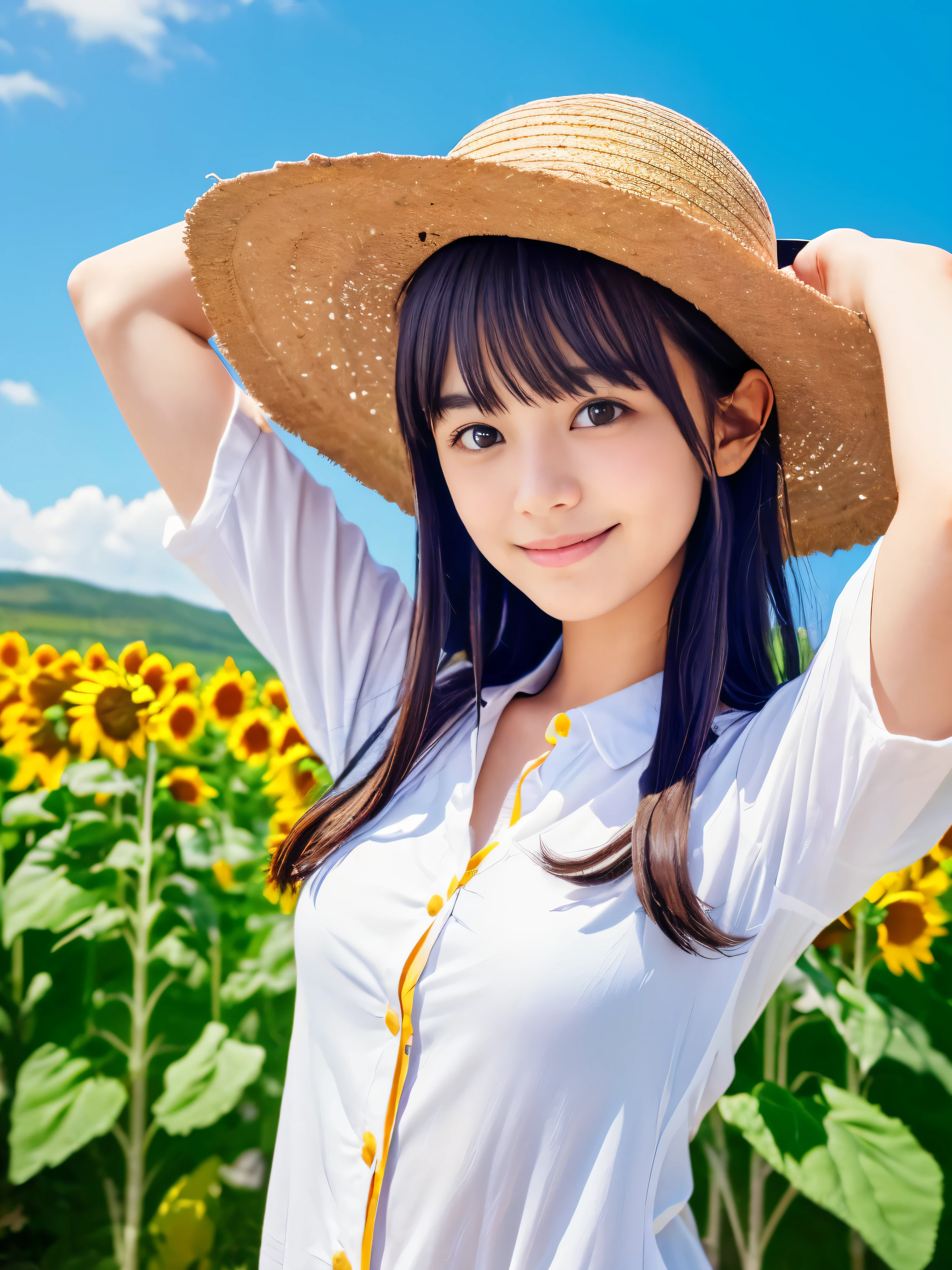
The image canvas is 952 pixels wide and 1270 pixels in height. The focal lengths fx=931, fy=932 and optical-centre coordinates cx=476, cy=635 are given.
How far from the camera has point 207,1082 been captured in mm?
1559

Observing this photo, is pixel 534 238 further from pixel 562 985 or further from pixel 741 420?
pixel 562 985

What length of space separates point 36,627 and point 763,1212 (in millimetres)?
1929

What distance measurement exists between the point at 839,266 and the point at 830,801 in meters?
0.55

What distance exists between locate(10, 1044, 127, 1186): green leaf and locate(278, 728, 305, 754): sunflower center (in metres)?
0.65

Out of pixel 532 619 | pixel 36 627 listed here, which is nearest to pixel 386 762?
pixel 532 619

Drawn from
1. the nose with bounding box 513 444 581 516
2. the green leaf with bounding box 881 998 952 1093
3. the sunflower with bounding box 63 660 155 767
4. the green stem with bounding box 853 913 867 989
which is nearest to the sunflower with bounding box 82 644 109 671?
the sunflower with bounding box 63 660 155 767

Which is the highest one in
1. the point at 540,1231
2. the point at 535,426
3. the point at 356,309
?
the point at 356,309

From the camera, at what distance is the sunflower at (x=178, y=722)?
1708mm

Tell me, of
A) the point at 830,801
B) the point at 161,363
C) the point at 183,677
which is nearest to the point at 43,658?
the point at 183,677

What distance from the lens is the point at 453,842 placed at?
0.94 metres

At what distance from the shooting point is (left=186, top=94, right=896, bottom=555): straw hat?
812 millimetres

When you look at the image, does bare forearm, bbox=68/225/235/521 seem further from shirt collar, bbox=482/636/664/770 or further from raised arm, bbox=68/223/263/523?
shirt collar, bbox=482/636/664/770

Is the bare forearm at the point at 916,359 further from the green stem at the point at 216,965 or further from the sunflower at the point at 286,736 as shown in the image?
the green stem at the point at 216,965

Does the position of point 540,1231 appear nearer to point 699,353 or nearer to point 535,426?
point 535,426
